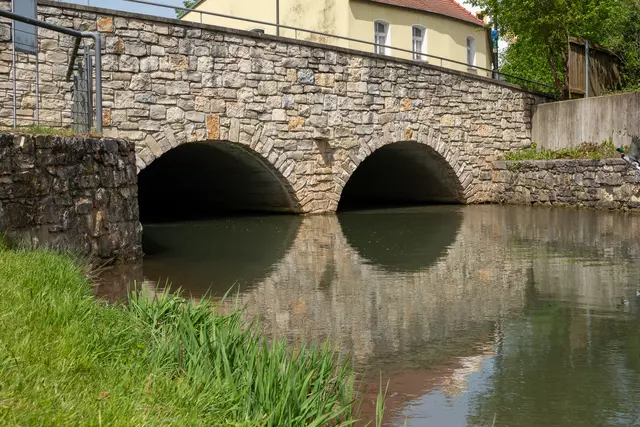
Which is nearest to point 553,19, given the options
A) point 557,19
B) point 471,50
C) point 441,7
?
point 557,19

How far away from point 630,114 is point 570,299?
11.4 metres

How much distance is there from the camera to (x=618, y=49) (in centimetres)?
2039

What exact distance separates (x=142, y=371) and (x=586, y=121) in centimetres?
1606

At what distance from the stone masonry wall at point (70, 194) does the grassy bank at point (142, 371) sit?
2633 mm

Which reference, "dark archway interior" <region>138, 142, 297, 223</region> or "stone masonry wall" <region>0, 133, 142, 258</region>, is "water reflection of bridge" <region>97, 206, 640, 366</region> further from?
"dark archway interior" <region>138, 142, 297, 223</region>

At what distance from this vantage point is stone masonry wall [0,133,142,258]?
22.5 ft

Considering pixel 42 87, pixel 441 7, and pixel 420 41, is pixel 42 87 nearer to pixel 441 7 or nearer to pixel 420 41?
pixel 420 41

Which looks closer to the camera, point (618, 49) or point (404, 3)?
point (618, 49)

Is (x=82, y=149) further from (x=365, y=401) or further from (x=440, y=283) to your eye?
(x=365, y=401)

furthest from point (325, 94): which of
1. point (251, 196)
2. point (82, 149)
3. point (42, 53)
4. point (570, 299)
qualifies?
point (570, 299)

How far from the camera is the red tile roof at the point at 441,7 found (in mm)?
25919

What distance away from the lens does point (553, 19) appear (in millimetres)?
18906

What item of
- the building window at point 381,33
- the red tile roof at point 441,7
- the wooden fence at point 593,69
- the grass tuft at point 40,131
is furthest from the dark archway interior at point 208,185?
the red tile roof at point 441,7

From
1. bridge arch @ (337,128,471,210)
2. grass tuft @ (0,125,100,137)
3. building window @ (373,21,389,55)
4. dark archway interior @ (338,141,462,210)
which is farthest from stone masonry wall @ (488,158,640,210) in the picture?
grass tuft @ (0,125,100,137)
